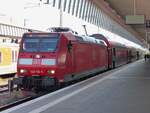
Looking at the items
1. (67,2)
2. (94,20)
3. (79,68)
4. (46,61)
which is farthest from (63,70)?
(94,20)

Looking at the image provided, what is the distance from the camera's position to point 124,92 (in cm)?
1614

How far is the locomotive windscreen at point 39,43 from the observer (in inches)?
739

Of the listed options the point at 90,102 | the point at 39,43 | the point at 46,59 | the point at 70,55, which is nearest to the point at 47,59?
the point at 46,59

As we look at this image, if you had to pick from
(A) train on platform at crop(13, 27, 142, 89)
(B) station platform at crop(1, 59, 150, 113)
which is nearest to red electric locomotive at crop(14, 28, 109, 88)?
(A) train on platform at crop(13, 27, 142, 89)

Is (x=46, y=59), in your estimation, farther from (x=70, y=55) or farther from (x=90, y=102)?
(x=90, y=102)

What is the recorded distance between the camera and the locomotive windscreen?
61.6 ft

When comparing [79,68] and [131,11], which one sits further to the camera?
[131,11]

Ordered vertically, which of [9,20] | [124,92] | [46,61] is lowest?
[124,92]

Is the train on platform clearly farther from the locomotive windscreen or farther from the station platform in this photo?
the station platform

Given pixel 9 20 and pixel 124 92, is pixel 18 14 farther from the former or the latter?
pixel 124 92

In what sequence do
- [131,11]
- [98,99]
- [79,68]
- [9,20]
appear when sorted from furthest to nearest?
[131,11], [9,20], [79,68], [98,99]

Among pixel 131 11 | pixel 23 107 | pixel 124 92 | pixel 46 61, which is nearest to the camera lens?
pixel 23 107

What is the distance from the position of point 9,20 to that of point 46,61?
16136 millimetres

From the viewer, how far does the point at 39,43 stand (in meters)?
19.0
